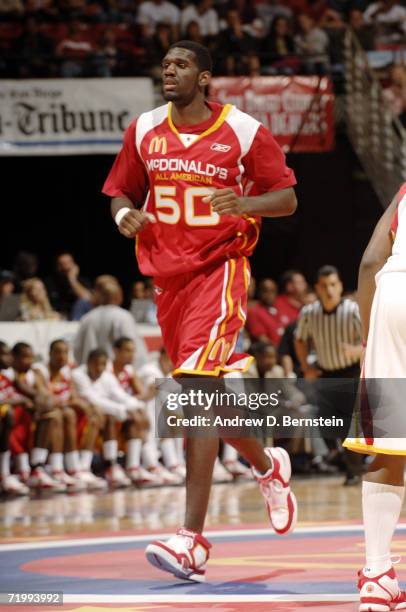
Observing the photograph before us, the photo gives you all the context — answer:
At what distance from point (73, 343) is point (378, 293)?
7.18m

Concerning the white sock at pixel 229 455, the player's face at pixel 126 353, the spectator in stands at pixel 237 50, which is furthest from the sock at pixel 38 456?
the spectator in stands at pixel 237 50

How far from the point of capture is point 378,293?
4.07 meters

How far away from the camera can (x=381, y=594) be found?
389 cm

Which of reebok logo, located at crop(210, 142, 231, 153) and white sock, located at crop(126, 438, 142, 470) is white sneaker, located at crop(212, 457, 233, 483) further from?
reebok logo, located at crop(210, 142, 231, 153)

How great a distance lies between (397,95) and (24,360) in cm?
675

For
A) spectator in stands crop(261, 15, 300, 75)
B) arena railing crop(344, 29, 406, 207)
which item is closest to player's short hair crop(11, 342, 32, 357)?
spectator in stands crop(261, 15, 300, 75)

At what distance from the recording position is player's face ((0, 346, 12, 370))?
10.3 m

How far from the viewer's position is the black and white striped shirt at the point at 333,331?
10188mm

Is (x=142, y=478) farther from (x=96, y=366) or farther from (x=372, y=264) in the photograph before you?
(x=372, y=264)

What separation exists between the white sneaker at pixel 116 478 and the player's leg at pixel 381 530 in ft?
21.4

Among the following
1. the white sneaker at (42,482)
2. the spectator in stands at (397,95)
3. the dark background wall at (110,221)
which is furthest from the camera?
the dark background wall at (110,221)

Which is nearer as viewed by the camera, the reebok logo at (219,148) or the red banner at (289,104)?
the reebok logo at (219,148)

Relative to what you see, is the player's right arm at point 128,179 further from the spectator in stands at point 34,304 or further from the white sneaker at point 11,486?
the spectator in stands at point 34,304

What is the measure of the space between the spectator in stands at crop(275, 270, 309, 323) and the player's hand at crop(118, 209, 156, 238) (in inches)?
299
